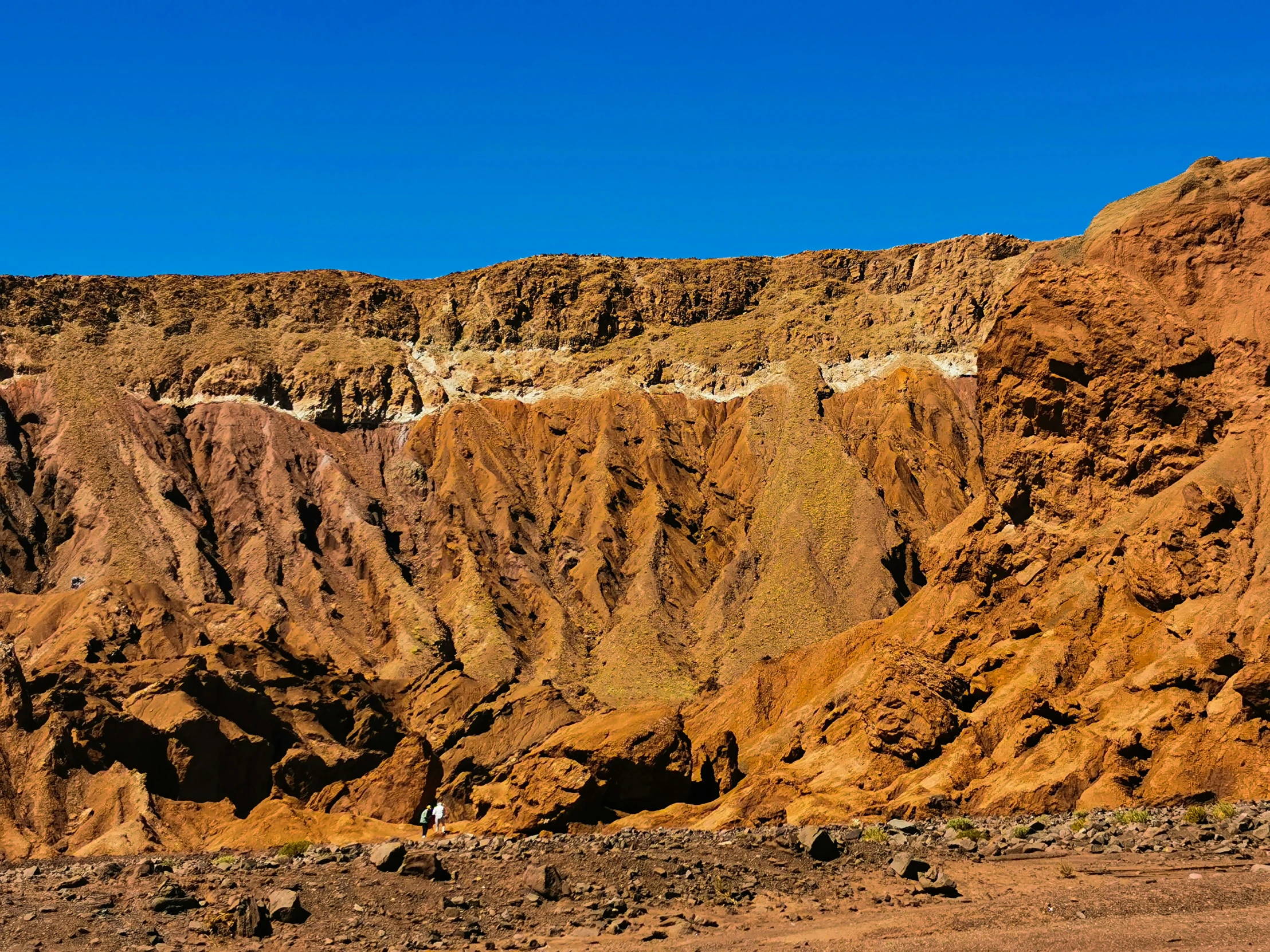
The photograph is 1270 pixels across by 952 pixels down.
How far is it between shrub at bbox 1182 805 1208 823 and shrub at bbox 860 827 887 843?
484cm

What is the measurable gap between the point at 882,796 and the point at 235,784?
93.9 feet

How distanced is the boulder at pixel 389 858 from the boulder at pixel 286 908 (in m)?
2.04

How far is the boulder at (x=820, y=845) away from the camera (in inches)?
919

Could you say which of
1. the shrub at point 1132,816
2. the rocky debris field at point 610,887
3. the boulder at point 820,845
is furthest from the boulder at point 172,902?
the shrub at point 1132,816

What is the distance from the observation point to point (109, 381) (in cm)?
12069

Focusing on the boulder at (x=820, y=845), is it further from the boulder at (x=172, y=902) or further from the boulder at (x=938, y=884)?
the boulder at (x=172, y=902)

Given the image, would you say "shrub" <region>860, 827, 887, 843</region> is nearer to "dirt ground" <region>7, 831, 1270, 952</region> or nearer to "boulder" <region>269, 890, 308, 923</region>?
"dirt ground" <region>7, 831, 1270, 952</region>

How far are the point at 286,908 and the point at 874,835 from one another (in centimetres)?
1001

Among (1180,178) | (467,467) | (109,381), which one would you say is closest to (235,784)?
(1180,178)

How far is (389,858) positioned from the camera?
22.1 m

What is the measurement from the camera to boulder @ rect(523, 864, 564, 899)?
21.1 m

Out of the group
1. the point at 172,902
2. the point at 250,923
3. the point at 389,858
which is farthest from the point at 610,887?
the point at 172,902

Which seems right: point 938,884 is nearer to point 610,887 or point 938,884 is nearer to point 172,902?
point 610,887

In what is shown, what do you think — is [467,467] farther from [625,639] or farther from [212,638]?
[212,638]
